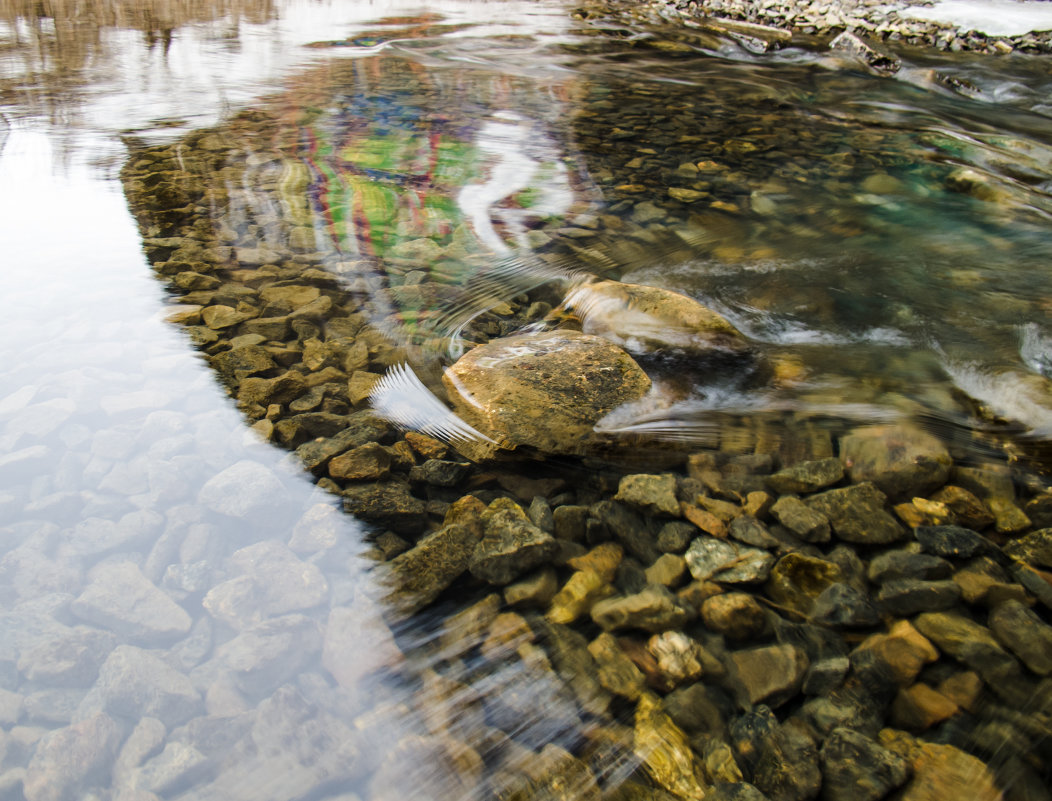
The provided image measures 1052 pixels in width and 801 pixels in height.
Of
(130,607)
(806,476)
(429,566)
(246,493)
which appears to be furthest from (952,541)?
(130,607)

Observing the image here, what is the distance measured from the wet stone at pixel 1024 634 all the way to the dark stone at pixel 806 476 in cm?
51

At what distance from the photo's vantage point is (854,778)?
1.23m

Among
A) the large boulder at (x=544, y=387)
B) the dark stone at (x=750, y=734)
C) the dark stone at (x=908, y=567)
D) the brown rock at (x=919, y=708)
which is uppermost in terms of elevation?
the large boulder at (x=544, y=387)

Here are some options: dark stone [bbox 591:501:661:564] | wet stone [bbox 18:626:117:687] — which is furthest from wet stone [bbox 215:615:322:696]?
dark stone [bbox 591:501:661:564]

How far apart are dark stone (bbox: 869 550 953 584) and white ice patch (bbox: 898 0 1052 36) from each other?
9.82 m

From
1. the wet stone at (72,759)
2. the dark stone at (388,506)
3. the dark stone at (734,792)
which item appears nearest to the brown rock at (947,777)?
the dark stone at (734,792)

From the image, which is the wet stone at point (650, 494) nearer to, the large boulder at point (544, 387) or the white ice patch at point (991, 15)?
the large boulder at point (544, 387)

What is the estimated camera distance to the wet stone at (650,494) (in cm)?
182

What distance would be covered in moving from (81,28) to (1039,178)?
1009 cm

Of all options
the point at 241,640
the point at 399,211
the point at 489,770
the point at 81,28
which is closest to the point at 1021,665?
the point at 489,770

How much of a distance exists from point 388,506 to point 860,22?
Result: 10461mm

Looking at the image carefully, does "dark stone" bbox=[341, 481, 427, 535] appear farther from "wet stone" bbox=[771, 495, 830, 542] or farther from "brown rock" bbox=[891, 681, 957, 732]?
"brown rock" bbox=[891, 681, 957, 732]

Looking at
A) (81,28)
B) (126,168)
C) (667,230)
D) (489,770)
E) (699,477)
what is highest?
(81,28)

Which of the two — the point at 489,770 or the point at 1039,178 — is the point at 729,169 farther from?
the point at 489,770
